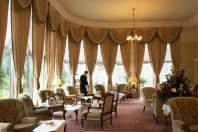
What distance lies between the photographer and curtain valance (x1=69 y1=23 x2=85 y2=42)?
1342 centimetres

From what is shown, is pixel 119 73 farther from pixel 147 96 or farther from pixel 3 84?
pixel 3 84

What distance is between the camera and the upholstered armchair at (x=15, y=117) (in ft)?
18.3

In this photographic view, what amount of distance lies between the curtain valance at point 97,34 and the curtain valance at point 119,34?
0.41 m

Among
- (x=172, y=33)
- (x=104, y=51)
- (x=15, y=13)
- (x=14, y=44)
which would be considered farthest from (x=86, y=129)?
(x=172, y=33)

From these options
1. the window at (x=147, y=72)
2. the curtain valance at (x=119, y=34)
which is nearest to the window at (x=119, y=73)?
the curtain valance at (x=119, y=34)

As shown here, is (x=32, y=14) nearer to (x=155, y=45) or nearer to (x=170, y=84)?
(x=170, y=84)

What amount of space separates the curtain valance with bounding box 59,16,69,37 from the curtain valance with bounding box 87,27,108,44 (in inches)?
84.0

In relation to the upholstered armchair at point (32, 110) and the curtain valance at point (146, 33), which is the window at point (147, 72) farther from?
the upholstered armchair at point (32, 110)

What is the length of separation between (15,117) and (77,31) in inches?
336

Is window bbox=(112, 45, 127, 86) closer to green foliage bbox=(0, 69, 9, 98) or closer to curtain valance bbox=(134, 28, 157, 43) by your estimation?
curtain valance bbox=(134, 28, 157, 43)

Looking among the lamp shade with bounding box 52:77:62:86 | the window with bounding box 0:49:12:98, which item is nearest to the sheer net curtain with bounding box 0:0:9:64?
the window with bounding box 0:49:12:98

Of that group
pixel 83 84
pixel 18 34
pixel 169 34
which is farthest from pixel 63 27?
pixel 169 34

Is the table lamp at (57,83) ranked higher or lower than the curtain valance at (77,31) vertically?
lower

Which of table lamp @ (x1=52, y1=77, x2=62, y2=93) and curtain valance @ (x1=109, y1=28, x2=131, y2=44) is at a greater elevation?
curtain valance @ (x1=109, y1=28, x2=131, y2=44)
